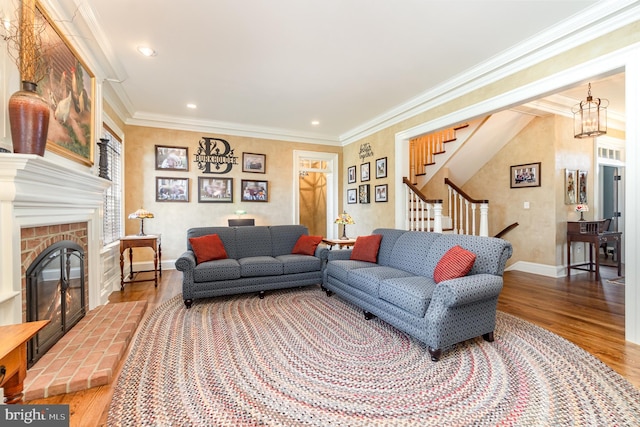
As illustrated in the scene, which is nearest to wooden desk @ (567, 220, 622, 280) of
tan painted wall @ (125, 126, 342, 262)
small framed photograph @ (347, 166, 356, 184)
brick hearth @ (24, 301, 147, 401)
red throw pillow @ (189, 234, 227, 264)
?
small framed photograph @ (347, 166, 356, 184)

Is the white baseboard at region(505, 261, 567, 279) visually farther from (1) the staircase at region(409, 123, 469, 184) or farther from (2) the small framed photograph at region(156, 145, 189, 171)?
(2) the small framed photograph at region(156, 145, 189, 171)

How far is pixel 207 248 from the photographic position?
377cm

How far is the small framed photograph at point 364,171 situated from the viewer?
598 cm

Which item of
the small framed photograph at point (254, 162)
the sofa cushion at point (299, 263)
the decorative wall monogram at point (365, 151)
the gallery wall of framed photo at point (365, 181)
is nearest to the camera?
the sofa cushion at point (299, 263)

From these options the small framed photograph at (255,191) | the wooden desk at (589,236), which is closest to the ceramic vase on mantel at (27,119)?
the small framed photograph at (255,191)

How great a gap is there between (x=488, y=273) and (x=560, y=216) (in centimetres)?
358

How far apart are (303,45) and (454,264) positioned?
2662mm

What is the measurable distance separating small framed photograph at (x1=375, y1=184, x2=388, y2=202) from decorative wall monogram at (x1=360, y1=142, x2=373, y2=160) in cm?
75

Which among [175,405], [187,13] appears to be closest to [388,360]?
[175,405]

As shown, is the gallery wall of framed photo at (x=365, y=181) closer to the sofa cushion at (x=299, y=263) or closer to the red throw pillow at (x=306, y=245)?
the red throw pillow at (x=306, y=245)

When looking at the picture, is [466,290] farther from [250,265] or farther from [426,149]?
[426,149]

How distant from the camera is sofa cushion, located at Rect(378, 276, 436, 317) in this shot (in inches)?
90.4

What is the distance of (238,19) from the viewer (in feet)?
8.63

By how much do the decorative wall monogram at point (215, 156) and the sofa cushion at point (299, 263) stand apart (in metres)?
2.74
